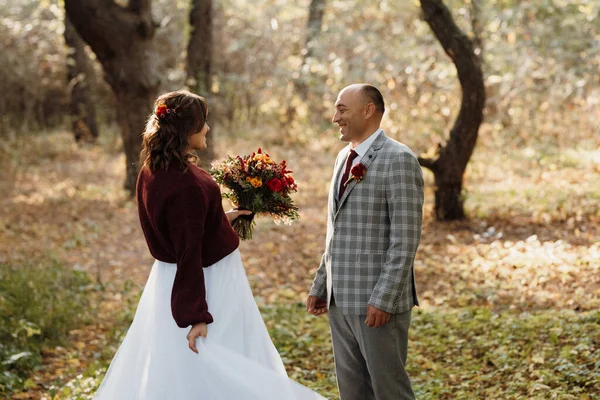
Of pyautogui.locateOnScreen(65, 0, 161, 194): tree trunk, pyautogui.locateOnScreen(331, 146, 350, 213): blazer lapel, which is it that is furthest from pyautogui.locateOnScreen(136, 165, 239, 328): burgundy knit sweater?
pyautogui.locateOnScreen(65, 0, 161, 194): tree trunk

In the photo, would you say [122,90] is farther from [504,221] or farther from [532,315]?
[532,315]

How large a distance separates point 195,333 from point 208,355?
138 millimetres

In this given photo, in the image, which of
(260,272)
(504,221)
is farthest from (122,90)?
(504,221)

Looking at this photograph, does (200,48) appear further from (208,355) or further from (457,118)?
(208,355)

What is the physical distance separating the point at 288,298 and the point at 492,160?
8.85 meters

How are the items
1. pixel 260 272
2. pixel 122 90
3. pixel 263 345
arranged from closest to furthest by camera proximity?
pixel 263 345, pixel 260 272, pixel 122 90

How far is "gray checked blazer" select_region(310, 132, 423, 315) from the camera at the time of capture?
149 inches

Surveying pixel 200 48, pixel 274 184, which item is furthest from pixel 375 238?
pixel 200 48

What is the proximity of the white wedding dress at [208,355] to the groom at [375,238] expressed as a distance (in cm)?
46

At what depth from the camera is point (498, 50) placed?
1552 cm

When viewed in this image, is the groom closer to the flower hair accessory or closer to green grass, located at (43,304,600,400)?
the flower hair accessory

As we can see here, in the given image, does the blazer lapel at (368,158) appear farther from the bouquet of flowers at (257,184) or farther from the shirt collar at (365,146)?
the bouquet of flowers at (257,184)

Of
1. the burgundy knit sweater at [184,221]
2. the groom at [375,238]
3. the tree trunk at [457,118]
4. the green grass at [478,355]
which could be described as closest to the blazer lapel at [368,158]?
the groom at [375,238]

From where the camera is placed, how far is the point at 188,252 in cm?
357
